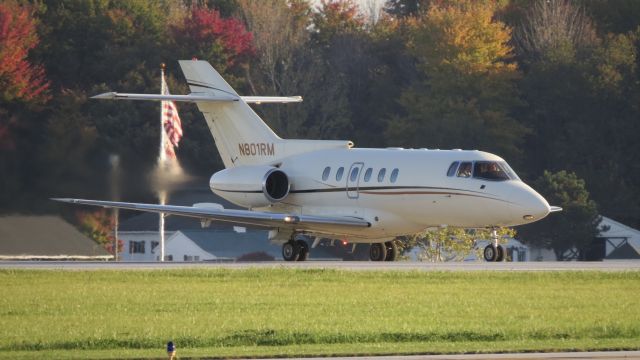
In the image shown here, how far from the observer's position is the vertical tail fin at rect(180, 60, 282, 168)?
1734 inches

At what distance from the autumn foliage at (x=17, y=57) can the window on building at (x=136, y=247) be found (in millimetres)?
8782

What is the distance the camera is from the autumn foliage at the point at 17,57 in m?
54.4

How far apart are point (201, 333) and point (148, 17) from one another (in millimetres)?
57519

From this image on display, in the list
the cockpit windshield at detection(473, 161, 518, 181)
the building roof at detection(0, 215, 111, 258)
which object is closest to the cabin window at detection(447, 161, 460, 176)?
the cockpit windshield at detection(473, 161, 518, 181)

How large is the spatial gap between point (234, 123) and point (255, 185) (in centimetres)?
311

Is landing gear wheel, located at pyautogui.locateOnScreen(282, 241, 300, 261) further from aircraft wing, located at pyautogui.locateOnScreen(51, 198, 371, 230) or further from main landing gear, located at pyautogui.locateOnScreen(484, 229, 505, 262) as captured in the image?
main landing gear, located at pyautogui.locateOnScreen(484, 229, 505, 262)

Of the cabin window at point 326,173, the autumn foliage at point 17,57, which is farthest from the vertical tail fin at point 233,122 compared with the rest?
the autumn foliage at point 17,57

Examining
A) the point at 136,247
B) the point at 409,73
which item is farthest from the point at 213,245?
the point at 409,73

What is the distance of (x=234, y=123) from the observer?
44.4m

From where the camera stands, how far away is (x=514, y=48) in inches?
3285

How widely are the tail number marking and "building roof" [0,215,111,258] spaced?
207 inches

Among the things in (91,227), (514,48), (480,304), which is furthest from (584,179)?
(480,304)

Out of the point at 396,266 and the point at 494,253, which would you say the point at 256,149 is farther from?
the point at 396,266

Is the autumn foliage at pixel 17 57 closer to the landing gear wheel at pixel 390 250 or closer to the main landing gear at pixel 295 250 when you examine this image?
the main landing gear at pixel 295 250
